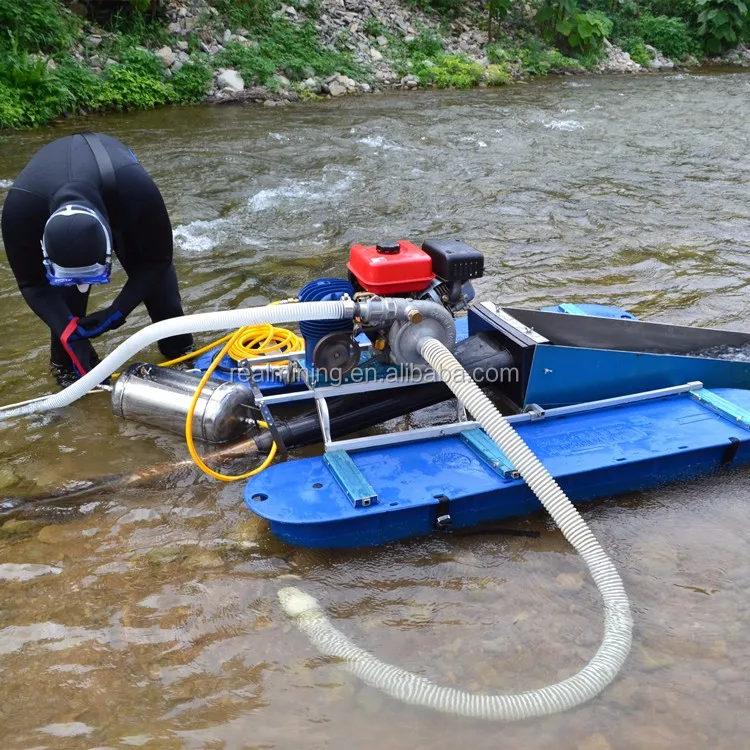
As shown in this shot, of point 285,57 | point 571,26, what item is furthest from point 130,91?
point 571,26

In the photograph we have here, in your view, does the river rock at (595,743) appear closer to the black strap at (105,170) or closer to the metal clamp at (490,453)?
the metal clamp at (490,453)

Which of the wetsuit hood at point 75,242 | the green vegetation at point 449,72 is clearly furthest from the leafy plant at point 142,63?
the wetsuit hood at point 75,242

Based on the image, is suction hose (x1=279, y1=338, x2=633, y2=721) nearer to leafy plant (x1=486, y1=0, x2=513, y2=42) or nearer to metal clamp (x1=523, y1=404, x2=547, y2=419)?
metal clamp (x1=523, y1=404, x2=547, y2=419)

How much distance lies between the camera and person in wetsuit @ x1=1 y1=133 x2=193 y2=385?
3.22 metres

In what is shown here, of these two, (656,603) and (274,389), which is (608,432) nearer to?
(656,603)

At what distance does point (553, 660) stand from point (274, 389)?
6.25 ft

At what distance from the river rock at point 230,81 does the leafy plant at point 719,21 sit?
1271 centimetres

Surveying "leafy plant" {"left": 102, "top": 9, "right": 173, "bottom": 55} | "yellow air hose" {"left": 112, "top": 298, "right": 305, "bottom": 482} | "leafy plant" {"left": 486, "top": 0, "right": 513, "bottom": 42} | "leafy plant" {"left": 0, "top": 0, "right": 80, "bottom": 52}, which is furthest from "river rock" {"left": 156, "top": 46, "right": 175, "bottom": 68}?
"yellow air hose" {"left": 112, "top": 298, "right": 305, "bottom": 482}

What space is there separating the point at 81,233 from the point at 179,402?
897 mm

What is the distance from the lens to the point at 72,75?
11.3 meters

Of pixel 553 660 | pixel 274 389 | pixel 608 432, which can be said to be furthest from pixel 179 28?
pixel 553 660

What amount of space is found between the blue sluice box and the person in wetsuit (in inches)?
48.2

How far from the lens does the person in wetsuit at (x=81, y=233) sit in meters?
3.22

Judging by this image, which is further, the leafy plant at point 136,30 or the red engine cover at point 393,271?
the leafy plant at point 136,30
